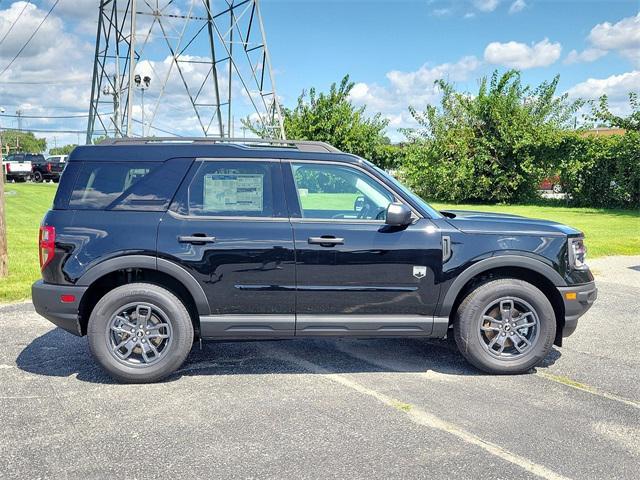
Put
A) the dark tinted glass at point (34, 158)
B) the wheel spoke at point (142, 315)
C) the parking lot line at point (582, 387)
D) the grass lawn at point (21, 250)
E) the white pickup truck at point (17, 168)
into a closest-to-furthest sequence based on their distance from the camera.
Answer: the parking lot line at point (582, 387)
the wheel spoke at point (142, 315)
the grass lawn at point (21, 250)
the white pickup truck at point (17, 168)
the dark tinted glass at point (34, 158)

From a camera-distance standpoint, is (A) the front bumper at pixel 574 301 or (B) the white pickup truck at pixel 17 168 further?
(B) the white pickup truck at pixel 17 168

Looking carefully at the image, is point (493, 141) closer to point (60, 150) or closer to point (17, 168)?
point (17, 168)

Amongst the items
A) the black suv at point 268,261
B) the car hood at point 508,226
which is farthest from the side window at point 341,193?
the car hood at point 508,226

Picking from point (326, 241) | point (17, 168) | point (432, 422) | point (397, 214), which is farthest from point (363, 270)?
point (17, 168)

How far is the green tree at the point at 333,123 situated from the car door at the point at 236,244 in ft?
83.8

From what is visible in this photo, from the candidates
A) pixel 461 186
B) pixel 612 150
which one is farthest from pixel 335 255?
pixel 461 186

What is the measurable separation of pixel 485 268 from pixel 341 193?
132cm

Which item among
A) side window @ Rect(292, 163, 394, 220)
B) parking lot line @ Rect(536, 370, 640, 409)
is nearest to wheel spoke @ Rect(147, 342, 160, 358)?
side window @ Rect(292, 163, 394, 220)

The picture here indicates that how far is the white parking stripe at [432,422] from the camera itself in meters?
3.26

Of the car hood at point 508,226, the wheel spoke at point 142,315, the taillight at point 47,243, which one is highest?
the car hood at point 508,226

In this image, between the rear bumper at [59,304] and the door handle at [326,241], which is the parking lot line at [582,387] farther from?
the rear bumper at [59,304]

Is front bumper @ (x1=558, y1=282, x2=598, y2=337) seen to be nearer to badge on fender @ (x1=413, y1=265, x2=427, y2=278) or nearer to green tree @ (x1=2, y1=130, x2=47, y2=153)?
badge on fender @ (x1=413, y1=265, x2=427, y2=278)

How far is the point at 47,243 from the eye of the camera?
4484mm

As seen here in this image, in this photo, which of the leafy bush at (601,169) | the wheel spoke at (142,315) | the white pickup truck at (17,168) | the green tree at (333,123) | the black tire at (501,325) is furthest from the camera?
the white pickup truck at (17,168)
